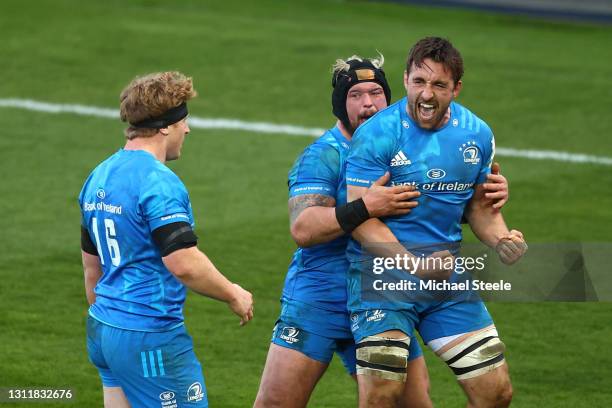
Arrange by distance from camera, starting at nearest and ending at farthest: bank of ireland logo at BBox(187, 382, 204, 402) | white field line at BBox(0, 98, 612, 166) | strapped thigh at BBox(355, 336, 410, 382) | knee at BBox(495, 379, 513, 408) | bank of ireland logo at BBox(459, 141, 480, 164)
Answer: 1. bank of ireland logo at BBox(187, 382, 204, 402)
2. strapped thigh at BBox(355, 336, 410, 382)
3. knee at BBox(495, 379, 513, 408)
4. bank of ireland logo at BBox(459, 141, 480, 164)
5. white field line at BBox(0, 98, 612, 166)

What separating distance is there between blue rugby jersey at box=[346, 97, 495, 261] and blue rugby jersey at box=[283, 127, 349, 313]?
25cm

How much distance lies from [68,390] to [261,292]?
8.91ft

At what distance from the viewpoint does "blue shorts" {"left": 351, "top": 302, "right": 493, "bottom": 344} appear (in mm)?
6840

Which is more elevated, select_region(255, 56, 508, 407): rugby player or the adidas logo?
the adidas logo

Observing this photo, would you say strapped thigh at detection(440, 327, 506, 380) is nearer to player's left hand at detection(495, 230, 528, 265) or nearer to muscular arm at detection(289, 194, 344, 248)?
player's left hand at detection(495, 230, 528, 265)

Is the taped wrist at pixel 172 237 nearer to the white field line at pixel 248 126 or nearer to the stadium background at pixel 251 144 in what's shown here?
the stadium background at pixel 251 144

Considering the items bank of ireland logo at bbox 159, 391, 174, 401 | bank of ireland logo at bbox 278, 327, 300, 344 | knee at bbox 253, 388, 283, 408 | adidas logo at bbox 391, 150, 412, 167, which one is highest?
adidas logo at bbox 391, 150, 412, 167

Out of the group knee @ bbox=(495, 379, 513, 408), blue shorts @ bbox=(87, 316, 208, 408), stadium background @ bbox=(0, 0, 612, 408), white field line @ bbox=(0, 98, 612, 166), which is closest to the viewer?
blue shorts @ bbox=(87, 316, 208, 408)

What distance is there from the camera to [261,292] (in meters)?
11.4

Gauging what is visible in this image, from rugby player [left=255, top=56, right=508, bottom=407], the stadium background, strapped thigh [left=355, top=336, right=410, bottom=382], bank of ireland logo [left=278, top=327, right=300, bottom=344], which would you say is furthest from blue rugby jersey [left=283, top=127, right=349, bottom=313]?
the stadium background

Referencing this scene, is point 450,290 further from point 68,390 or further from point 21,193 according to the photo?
point 21,193

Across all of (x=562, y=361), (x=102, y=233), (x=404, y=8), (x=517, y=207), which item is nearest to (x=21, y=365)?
(x=102, y=233)

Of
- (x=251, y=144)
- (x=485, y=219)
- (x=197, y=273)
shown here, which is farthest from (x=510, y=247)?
(x=251, y=144)

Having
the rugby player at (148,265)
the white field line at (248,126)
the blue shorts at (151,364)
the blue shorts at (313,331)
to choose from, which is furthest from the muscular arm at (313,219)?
the white field line at (248,126)
